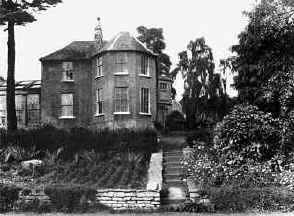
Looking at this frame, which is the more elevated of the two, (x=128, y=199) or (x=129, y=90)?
(x=129, y=90)

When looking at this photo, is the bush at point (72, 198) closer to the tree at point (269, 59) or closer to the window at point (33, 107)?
the tree at point (269, 59)

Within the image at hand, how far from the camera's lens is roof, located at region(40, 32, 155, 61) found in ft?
113

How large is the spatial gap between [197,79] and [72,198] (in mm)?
28598

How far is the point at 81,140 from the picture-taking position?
2497 cm

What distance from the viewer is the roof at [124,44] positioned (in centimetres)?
3431

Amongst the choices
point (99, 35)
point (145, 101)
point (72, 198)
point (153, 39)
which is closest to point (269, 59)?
point (145, 101)

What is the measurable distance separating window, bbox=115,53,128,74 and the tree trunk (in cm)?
773

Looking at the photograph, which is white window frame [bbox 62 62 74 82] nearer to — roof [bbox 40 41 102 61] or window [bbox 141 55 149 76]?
roof [bbox 40 41 102 61]

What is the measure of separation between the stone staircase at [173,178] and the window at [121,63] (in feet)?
28.4

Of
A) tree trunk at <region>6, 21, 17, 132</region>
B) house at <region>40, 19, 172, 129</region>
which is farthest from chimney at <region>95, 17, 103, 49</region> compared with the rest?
tree trunk at <region>6, 21, 17, 132</region>

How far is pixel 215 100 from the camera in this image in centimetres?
3466

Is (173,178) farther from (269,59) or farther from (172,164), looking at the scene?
(269,59)

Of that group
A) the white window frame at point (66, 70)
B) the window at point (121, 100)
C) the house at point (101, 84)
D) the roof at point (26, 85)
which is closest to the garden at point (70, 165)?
the house at point (101, 84)

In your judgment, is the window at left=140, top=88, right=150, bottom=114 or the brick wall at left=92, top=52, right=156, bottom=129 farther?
the window at left=140, top=88, right=150, bottom=114
